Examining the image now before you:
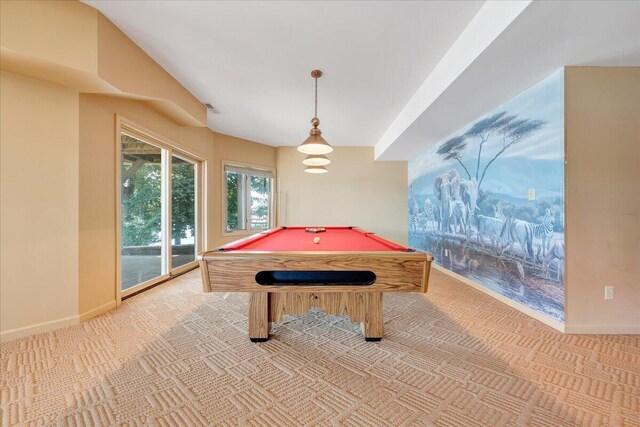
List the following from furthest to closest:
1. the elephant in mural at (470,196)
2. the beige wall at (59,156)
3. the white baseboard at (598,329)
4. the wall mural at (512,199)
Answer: the elephant in mural at (470,196)
the wall mural at (512,199)
the white baseboard at (598,329)
the beige wall at (59,156)

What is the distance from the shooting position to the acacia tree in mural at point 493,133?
2.47 meters

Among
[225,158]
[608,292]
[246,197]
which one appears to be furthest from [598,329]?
[225,158]

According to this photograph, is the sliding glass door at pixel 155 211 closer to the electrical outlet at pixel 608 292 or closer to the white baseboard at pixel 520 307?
the white baseboard at pixel 520 307

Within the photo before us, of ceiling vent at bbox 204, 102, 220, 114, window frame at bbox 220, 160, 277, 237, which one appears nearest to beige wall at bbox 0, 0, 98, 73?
ceiling vent at bbox 204, 102, 220, 114

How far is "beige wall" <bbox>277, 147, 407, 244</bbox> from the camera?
18.3ft

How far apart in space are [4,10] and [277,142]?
12.7ft

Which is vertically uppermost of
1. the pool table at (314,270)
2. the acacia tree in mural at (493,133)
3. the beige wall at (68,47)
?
the beige wall at (68,47)

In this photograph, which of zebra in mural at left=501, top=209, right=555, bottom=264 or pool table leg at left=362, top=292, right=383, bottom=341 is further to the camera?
zebra in mural at left=501, top=209, right=555, bottom=264

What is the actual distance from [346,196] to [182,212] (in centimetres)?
337

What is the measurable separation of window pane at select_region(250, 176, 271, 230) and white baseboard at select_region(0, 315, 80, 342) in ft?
11.0

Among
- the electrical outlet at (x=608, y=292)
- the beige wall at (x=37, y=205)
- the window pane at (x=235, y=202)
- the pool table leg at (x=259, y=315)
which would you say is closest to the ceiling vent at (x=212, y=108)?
the window pane at (x=235, y=202)

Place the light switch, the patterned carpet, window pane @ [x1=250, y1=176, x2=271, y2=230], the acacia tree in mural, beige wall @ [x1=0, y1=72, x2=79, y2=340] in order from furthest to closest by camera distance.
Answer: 1. window pane @ [x1=250, y1=176, x2=271, y2=230]
2. the acacia tree in mural
3. the light switch
4. beige wall @ [x1=0, y1=72, x2=79, y2=340]
5. the patterned carpet

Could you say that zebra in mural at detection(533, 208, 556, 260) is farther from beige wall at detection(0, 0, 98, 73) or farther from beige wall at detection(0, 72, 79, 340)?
beige wall at detection(0, 72, 79, 340)

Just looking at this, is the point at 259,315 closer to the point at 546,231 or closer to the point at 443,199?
the point at 546,231
